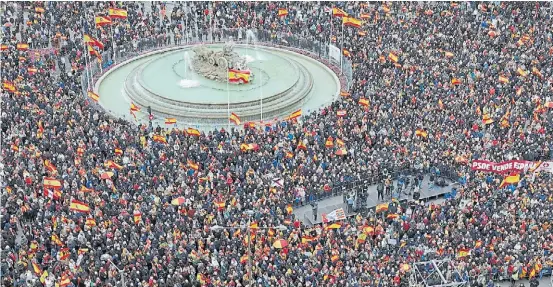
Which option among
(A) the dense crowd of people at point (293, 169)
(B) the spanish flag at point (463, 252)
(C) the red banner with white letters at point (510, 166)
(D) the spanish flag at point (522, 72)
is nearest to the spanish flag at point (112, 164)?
(A) the dense crowd of people at point (293, 169)

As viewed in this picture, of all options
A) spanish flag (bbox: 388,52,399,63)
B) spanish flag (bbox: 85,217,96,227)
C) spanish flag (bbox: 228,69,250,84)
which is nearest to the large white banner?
spanish flag (bbox: 388,52,399,63)

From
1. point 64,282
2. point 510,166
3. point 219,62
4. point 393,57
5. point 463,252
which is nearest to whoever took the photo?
point 64,282

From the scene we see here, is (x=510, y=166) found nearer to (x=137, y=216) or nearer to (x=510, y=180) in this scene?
(x=510, y=180)

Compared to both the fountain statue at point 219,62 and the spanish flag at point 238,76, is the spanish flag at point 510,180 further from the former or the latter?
the fountain statue at point 219,62

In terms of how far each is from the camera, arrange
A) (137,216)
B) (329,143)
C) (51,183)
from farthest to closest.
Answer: (329,143), (51,183), (137,216)

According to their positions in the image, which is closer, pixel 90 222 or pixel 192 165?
pixel 90 222

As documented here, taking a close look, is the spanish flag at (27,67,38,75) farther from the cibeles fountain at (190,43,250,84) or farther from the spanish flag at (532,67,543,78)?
the spanish flag at (532,67,543,78)

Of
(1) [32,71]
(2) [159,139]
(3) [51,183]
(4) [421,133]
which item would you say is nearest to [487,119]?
(4) [421,133]
